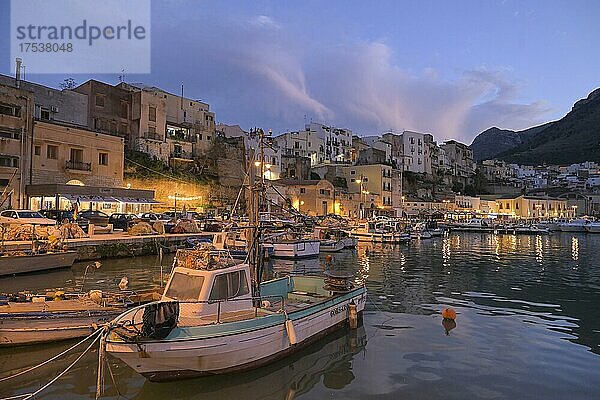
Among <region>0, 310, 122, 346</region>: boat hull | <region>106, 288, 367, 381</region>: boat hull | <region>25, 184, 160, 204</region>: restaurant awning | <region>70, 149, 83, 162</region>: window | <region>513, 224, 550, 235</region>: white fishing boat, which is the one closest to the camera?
<region>106, 288, 367, 381</region>: boat hull

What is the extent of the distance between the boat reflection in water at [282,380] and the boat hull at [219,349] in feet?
0.72

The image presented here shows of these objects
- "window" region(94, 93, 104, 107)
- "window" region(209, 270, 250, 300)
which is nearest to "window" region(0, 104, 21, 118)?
"window" region(94, 93, 104, 107)

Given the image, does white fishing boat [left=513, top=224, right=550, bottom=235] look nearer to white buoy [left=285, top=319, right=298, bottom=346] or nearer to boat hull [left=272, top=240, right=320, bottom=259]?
boat hull [left=272, top=240, right=320, bottom=259]

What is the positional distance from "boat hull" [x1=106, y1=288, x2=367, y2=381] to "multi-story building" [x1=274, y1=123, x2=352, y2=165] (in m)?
72.0

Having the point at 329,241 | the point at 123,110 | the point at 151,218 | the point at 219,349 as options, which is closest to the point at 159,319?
the point at 219,349

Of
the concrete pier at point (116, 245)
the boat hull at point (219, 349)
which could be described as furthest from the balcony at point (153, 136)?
the boat hull at point (219, 349)

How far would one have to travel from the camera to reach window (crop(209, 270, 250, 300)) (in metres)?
11.0

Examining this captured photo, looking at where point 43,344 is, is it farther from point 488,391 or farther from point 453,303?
point 453,303

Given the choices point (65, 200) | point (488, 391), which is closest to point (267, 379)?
point (488, 391)

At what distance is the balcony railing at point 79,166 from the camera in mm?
39213

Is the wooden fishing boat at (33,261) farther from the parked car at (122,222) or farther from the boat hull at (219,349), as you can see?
the boat hull at (219,349)

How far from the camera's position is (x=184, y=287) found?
11102mm

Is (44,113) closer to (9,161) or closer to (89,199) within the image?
(9,161)

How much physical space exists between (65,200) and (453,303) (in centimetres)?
3087
